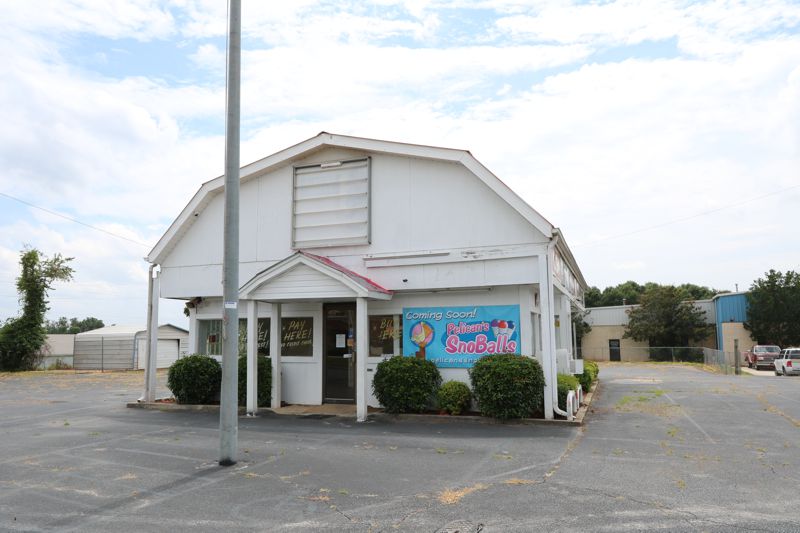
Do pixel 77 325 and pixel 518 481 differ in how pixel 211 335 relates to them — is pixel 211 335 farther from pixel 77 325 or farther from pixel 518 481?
pixel 77 325

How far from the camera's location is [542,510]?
6.01 metres

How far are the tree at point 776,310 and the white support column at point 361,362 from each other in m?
41.1

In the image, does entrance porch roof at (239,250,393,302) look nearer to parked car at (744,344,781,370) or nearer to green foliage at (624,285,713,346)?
parked car at (744,344,781,370)

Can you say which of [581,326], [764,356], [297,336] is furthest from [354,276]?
[581,326]

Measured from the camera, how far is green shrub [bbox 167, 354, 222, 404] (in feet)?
47.8

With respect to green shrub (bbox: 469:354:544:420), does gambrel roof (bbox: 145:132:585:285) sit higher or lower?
higher

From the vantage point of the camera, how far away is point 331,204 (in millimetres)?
14422

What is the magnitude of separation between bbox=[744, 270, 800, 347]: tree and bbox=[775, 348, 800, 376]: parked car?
12.0 metres

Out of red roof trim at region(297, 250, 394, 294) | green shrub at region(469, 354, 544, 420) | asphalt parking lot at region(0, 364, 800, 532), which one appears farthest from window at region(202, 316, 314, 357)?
green shrub at region(469, 354, 544, 420)

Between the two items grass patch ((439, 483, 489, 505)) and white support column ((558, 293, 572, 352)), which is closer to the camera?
grass patch ((439, 483, 489, 505))

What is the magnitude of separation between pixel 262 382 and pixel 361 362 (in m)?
3.02

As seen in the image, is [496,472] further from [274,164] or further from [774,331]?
[774,331]

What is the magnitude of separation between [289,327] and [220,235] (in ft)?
10.1

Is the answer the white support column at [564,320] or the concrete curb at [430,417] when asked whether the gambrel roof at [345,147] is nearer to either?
the white support column at [564,320]
